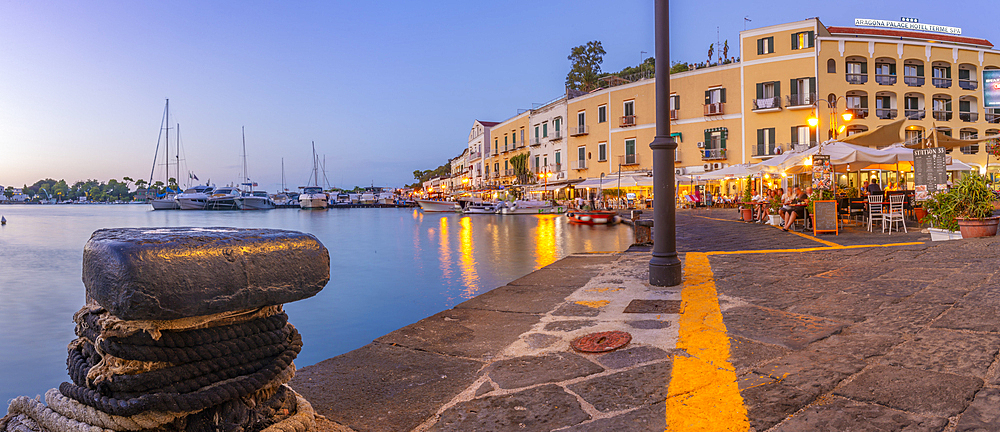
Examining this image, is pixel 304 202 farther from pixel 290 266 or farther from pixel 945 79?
pixel 290 266

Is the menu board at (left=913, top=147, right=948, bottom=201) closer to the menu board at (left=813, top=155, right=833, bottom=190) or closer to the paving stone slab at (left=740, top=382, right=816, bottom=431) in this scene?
the menu board at (left=813, top=155, right=833, bottom=190)

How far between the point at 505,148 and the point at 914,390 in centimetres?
5033

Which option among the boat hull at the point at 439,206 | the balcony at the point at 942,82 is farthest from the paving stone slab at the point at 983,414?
the boat hull at the point at 439,206

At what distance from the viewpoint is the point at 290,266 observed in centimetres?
149

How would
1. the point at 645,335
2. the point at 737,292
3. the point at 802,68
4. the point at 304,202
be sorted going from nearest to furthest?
1. the point at 645,335
2. the point at 737,292
3. the point at 802,68
4. the point at 304,202

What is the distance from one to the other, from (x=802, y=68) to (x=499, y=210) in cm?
2039

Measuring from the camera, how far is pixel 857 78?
29.7 m

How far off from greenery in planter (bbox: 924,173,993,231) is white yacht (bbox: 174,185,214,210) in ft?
227

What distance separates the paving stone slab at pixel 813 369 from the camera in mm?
2148

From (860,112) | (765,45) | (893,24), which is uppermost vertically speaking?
(893,24)

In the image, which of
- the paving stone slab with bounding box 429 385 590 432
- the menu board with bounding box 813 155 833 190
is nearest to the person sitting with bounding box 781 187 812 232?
the menu board with bounding box 813 155 833 190

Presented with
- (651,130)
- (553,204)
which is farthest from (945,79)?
(553,204)

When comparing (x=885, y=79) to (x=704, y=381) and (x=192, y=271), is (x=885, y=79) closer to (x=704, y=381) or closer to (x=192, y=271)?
(x=704, y=381)

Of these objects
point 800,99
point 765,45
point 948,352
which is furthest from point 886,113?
point 948,352
